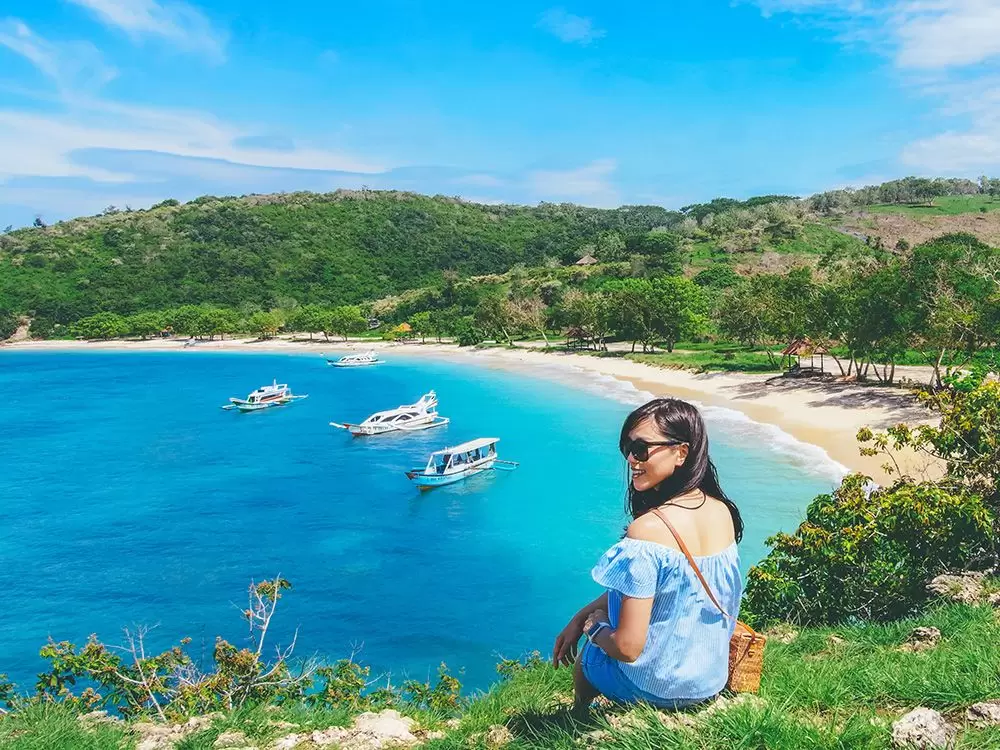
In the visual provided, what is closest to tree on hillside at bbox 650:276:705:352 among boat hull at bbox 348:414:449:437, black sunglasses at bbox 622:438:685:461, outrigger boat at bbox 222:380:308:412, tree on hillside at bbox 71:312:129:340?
boat hull at bbox 348:414:449:437

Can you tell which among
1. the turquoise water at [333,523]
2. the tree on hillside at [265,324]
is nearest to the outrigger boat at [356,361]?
the turquoise water at [333,523]

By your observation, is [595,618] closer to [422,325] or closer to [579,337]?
[579,337]

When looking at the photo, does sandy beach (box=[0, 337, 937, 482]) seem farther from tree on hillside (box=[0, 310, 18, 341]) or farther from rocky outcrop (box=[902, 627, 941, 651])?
tree on hillside (box=[0, 310, 18, 341])

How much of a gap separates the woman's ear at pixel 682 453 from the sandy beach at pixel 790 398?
8.18m

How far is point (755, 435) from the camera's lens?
32.0m

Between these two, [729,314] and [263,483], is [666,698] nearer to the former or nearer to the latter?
[263,483]

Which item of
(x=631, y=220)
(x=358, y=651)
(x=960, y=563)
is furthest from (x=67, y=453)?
(x=631, y=220)

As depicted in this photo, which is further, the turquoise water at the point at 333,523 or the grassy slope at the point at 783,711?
the turquoise water at the point at 333,523

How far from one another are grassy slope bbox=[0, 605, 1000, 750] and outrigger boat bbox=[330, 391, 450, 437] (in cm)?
3198

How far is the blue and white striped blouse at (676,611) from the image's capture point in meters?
3.44

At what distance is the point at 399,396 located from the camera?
5262cm

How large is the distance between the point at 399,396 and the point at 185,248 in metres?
120

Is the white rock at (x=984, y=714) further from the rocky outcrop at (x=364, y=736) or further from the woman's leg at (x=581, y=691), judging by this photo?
the rocky outcrop at (x=364, y=736)

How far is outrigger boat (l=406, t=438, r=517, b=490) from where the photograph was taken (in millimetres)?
27109
